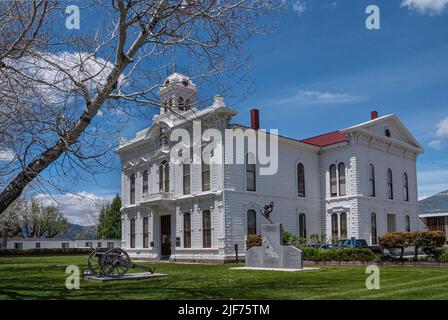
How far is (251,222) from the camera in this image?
3253 cm

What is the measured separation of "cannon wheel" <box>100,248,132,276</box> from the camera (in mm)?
17734

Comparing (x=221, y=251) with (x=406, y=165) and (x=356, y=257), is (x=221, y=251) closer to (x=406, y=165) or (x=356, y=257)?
(x=356, y=257)

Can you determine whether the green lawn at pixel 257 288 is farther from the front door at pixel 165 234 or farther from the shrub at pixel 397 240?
the front door at pixel 165 234

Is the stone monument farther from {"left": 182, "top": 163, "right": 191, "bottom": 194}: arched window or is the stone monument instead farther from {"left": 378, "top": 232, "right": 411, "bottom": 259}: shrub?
{"left": 182, "top": 163, "right": 191, "bottom": 194}: arched window

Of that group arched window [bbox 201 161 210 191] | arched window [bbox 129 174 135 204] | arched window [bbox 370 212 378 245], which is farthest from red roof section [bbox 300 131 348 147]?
arched window [bbox 129 174 135 204]

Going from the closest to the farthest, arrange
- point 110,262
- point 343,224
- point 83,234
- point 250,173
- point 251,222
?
point 110,262, point 251,222, point 250,173, point 343,224, point 83,234

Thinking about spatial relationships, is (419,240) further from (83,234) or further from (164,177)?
(83,234)

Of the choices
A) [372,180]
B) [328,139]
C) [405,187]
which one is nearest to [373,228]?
[372,180]

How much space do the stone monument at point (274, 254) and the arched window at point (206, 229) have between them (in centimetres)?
815

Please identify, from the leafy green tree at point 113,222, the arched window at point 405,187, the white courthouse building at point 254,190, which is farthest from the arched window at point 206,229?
the leafy green tree at point 113,222

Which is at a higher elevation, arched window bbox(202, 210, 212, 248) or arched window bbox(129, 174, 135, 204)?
arched window bbox(129, 174, 135, 204)

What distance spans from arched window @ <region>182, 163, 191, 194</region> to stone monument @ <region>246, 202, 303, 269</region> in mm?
10988

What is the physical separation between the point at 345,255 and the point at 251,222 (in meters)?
8.75
